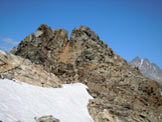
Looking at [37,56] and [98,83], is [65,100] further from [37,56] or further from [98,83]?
[37,56]

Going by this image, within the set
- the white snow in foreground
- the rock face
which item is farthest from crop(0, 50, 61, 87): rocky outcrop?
the rock face

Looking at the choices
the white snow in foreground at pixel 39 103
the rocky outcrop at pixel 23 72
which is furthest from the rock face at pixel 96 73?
the rocky outcrop at pixel 23 72

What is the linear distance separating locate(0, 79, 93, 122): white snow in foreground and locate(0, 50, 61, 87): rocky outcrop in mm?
1384

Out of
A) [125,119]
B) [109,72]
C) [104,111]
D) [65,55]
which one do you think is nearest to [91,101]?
[104,111]

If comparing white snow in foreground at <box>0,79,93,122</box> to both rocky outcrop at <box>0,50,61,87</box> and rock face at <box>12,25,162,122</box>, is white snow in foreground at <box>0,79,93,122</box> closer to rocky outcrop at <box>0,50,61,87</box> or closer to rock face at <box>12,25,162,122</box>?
rocky outcrop at <box>0,50,61,87</box>

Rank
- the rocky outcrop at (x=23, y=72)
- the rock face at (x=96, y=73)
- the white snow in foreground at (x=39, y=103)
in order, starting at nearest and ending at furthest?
the white snow in foreground at (x=39, y=103) → the rocky outcrop at (x=23, y=72) → the rock face at (x=96, y=73)

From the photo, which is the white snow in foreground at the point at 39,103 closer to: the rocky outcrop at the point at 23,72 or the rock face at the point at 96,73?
the rocky outcrop at the point at 23,72

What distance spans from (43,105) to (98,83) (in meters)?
15.0

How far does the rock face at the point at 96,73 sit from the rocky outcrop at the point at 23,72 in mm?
5452

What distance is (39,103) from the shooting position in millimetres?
16688

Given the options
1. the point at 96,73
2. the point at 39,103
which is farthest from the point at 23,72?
the point at 96,73

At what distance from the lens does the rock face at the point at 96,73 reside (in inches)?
903

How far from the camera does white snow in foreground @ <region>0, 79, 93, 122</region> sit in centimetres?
1250

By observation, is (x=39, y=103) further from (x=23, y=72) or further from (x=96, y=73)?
(x=96, y=73)
